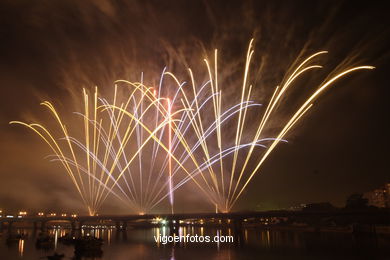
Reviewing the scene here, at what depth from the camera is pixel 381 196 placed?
580 feet

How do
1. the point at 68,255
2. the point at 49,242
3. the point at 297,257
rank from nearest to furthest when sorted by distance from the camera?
the point at 297,257 → the point at 68,255 → the point at 49,242

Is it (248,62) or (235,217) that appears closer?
(248,62)

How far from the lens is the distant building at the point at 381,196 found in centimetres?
16550

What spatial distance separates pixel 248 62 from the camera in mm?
42719

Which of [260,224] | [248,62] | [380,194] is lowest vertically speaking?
[260,224]

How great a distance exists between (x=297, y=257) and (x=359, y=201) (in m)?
96.9

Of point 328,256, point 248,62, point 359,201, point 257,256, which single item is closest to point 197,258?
point 257,256

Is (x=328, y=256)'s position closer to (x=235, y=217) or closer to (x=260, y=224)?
(x=235, y=217)

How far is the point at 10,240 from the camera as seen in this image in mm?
92375

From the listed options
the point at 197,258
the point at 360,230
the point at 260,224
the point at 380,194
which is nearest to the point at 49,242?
the point at 197,258

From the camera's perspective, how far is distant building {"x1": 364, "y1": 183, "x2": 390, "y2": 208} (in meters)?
166

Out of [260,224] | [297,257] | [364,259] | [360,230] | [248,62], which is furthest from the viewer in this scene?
[260,224]

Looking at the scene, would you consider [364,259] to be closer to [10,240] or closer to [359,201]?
[10,240]

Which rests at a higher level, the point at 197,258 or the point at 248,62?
the point at 248,62
